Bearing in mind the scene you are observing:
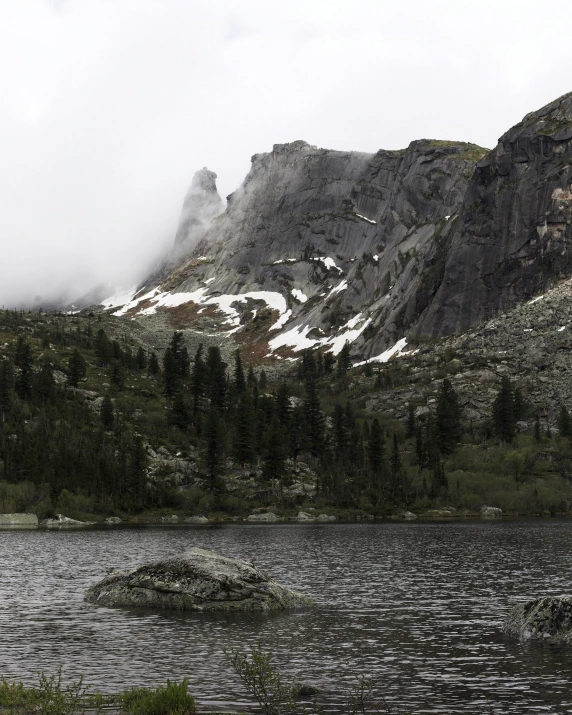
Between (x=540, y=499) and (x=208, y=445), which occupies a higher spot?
(x=208, y=445)

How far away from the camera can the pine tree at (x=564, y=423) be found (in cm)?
18238

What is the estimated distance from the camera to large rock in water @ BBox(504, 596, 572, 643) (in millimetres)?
32594

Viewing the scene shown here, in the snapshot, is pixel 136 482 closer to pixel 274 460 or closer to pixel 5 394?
pixel 274 460

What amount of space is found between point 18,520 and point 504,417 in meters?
115

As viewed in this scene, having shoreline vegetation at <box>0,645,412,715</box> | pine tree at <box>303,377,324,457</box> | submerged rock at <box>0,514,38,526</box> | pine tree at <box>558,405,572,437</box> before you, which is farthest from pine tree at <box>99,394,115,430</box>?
shoreline vegetation at <box>0,645,412,715</box>

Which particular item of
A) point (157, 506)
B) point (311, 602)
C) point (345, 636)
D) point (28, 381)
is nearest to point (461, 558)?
point (311, 602)

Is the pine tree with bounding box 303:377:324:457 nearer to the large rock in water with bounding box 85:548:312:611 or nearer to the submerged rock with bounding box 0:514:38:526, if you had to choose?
the submerged rock with bounding box 0:514:38:526

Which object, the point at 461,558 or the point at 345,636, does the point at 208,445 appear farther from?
the point at 345,636

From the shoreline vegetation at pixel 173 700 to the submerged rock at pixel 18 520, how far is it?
116m

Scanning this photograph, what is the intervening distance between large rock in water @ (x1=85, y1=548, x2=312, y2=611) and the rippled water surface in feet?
6.11

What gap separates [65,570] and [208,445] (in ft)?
340

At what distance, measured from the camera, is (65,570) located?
61750mm

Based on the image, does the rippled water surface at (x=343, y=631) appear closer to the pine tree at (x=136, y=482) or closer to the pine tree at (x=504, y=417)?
the pine tree at (x=136, y=482)

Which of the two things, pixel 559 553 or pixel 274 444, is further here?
pixel 274 444
